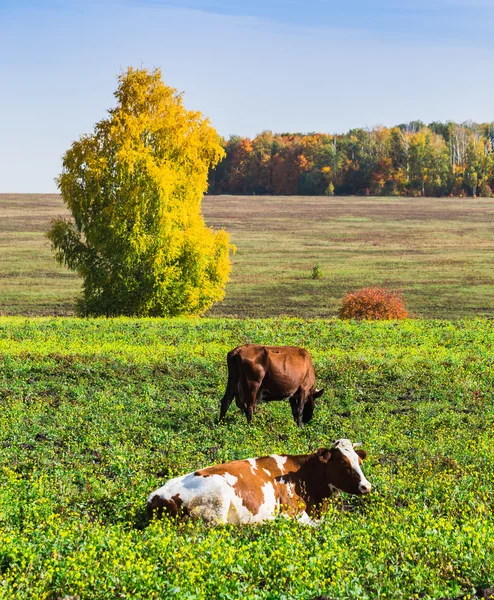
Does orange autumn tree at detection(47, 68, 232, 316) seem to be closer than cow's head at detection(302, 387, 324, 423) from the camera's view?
No

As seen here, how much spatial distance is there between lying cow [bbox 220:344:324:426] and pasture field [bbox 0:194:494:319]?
98.2 feet

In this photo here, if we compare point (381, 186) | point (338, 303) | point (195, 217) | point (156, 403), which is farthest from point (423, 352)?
point (381, 186)

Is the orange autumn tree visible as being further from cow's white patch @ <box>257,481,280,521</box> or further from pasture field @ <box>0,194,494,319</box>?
cow's white patch @ <box>257,481,280,521</box>

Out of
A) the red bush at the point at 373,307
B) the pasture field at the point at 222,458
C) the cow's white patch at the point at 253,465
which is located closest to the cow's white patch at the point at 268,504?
the cow's white patch at the point at 253,465

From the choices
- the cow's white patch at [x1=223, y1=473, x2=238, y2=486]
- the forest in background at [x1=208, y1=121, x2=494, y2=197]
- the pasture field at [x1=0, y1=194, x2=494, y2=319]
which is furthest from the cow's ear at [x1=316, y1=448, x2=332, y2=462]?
the forest in background at [x1=208, y1=121, x2=494, y2=197]

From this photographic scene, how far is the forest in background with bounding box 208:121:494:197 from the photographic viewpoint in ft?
504

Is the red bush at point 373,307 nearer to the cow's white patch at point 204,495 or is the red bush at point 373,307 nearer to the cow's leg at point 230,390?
the cow's leg at point 230,390

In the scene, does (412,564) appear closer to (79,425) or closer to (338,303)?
(79,425)

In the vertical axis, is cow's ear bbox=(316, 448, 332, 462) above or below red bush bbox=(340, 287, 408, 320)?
above

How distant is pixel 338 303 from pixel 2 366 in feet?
115

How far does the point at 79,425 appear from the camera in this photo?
15.7 meters

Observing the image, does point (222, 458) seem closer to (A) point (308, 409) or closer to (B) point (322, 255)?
(A) point (308, 409)

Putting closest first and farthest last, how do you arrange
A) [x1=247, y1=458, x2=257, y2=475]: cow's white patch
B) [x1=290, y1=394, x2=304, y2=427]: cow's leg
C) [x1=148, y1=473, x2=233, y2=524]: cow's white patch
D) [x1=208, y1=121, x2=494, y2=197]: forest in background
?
[x1=148, y1=473, x2=233, y2=524]: cow's white patch
[x1=247, y1=458, x2=257, y2=475]: cow's white patch
[x1=290, y1=394, x2=304, y2=427]: cow's leg
[x1=208, y1=121, x2=494, y2=197]: forest in background

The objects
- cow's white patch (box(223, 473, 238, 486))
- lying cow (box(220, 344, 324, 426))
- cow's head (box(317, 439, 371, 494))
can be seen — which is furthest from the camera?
lying cow (box(220, 344, 324, 426))
